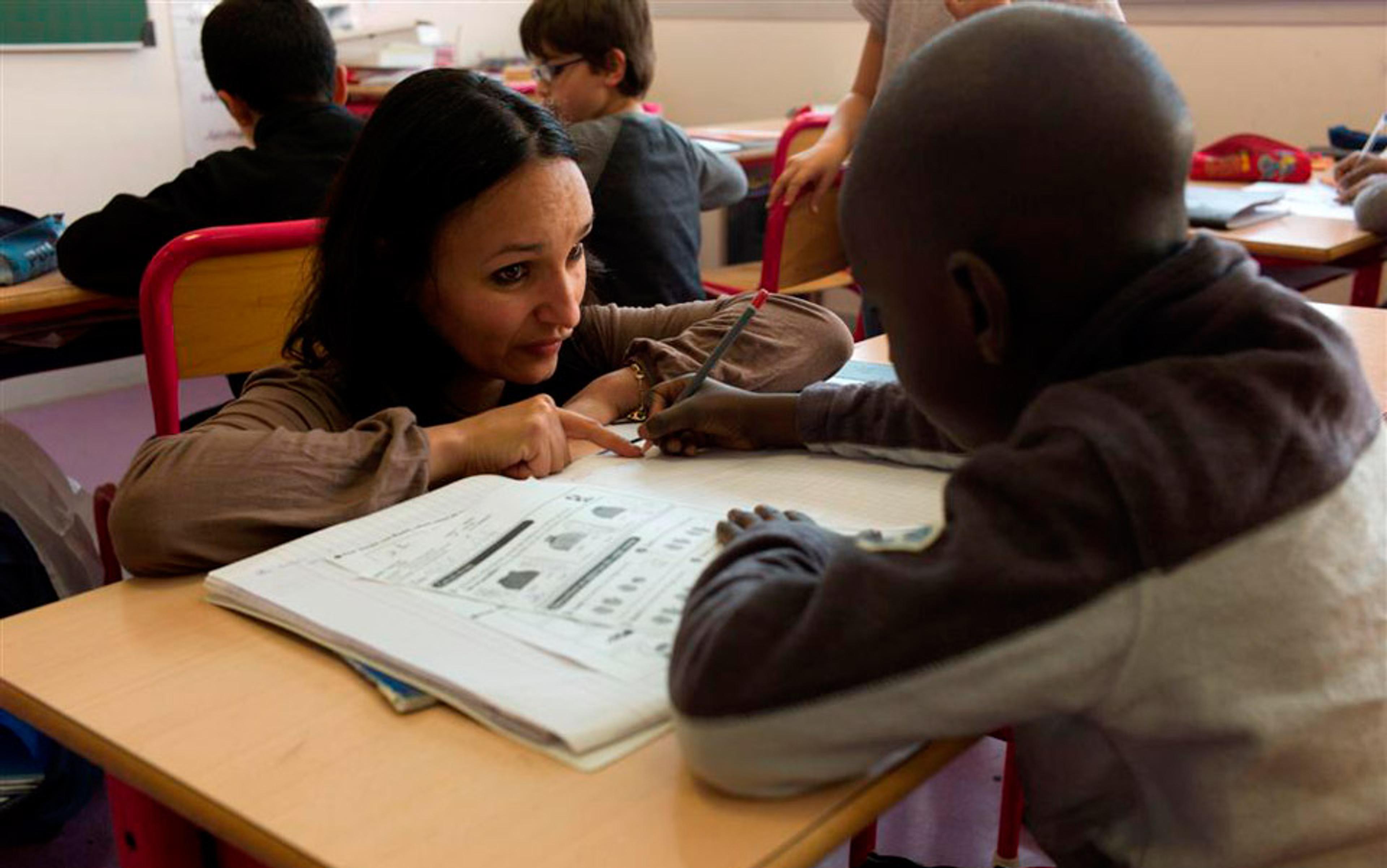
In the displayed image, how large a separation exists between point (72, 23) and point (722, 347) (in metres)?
3.14

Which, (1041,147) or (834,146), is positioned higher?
Result: (1041,147)

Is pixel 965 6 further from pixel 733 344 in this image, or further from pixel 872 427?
pixel 872 427

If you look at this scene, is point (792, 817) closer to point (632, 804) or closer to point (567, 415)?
point (632, 804)

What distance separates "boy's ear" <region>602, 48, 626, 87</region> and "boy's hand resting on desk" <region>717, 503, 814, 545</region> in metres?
1.77

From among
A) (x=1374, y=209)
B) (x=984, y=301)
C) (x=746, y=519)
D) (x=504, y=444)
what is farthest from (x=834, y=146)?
(x=984, y=301)

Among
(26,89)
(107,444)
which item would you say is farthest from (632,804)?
(26,89)

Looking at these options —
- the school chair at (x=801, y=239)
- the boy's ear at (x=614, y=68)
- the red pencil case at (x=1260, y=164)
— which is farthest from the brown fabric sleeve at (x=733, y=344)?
the red pencil case at (x=1260, y=164)

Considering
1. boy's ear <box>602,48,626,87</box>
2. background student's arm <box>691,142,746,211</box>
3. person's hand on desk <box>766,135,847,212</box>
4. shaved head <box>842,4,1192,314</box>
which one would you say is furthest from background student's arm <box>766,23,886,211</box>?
shaved head <box>842,4,1192,314</box>

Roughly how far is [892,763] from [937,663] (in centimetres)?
9

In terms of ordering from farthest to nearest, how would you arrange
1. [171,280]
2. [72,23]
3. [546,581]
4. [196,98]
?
[196,98], [72,23], [171,280], [546,581]

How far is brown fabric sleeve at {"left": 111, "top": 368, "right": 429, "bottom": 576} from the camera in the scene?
94cm

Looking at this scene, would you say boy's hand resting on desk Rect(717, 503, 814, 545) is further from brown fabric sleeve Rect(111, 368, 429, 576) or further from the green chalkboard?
the green chalkboard

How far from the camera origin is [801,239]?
8.31 feet

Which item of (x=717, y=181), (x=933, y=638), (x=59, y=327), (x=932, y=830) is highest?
(x=933, y=638)
